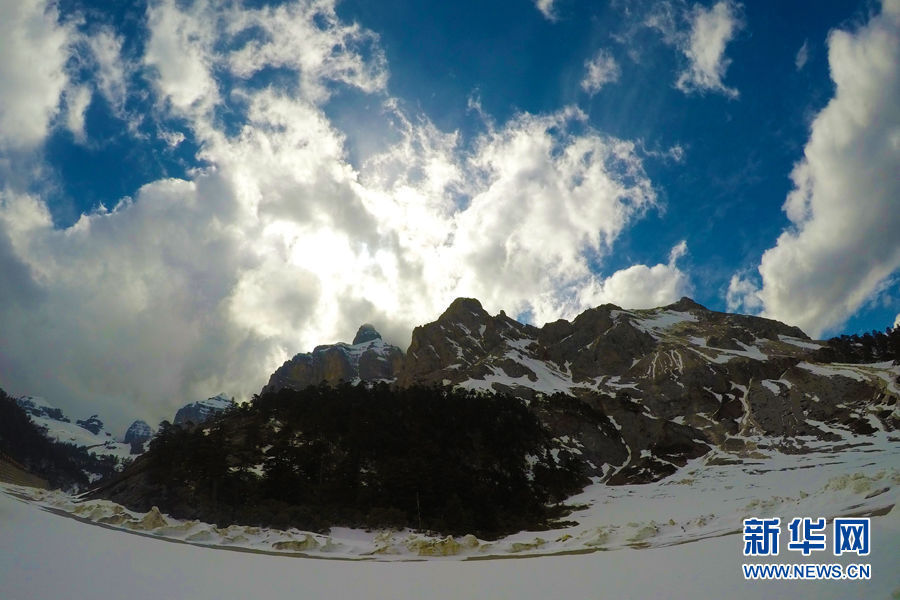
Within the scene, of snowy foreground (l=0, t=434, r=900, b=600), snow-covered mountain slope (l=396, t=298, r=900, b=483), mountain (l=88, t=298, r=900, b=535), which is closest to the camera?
snowy foreground (l=0, t=434, r=900, b=600)

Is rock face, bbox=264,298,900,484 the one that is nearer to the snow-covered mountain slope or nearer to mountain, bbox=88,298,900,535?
the snow-covered mountain slope

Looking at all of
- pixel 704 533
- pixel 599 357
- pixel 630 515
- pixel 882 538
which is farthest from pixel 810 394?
pixel 882 538

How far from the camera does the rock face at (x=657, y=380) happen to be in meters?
95.1

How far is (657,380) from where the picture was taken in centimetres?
12650

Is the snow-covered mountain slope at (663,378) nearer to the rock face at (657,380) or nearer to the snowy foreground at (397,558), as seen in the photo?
the rock face at (657,380)

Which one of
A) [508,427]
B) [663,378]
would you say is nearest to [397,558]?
[508,427]

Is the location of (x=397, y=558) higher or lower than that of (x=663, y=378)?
lower

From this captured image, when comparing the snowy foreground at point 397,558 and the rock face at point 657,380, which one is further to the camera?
the rock face at point 657,380

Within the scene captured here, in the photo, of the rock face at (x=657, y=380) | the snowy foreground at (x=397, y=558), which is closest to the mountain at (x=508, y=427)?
the rock face at (x=657, y=380)

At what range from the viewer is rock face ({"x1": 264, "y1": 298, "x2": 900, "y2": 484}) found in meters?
95.1

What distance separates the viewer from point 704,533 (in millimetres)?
25266

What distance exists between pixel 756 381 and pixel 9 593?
14164 centimetres

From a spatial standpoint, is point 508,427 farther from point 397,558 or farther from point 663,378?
point 397,558

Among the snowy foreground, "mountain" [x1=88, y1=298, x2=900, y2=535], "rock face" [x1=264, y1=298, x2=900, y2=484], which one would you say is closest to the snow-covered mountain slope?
"rock face" [x1=264, y1=298, x2=900, y2=484]
